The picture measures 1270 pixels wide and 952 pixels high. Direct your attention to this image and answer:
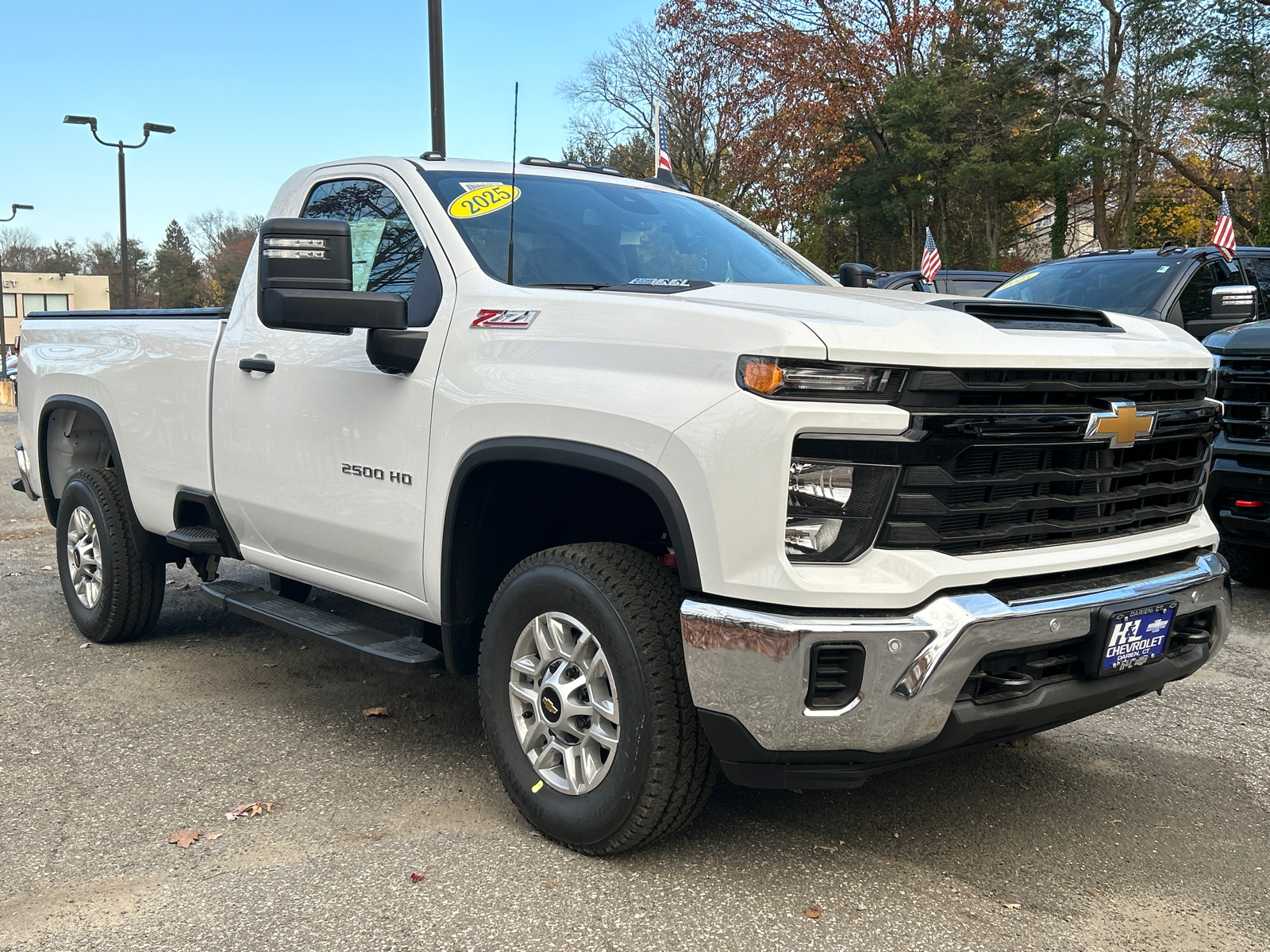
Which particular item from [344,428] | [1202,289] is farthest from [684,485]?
[1202,289]

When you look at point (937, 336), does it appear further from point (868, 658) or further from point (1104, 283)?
point (1104, 283)

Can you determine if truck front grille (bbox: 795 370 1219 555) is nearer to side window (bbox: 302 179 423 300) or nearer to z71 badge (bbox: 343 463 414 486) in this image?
z71 badge (bbox: 343 463 414 486)

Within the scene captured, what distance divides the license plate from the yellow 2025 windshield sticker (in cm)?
227

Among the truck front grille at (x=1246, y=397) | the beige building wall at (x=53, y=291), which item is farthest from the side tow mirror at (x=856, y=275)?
the beige building wall at (x=53, y=291)

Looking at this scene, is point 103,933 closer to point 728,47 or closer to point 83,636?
point 83,636

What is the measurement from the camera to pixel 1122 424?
10.3 ft

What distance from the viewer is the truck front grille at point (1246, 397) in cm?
588

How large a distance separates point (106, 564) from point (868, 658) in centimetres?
409

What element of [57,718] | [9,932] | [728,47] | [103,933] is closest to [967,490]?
[103,933]

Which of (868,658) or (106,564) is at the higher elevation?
(868,658)

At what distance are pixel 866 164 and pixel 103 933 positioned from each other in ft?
118

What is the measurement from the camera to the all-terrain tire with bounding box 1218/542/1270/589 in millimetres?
6512

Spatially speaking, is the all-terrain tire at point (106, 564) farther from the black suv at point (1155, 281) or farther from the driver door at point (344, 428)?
the black suv at point (1155, 281)

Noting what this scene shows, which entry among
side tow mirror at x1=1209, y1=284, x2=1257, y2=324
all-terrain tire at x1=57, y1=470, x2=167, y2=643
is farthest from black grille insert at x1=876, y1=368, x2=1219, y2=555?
all-terrain tire at x1=57, y1=470, x2=167, y2=643
